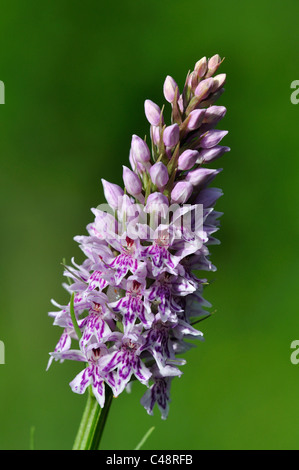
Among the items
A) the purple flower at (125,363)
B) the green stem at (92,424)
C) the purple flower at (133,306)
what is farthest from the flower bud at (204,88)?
the green stem at (92,424)

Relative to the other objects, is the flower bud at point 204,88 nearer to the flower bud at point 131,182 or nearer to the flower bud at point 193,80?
the flower bud at point 193,80

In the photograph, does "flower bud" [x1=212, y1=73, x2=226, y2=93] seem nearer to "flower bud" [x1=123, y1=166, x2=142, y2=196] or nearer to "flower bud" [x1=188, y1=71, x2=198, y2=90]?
"flower bud" [x1=188, y1=71, x2=198, y2=90]

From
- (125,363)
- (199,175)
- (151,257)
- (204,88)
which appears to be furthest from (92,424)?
(204,88)

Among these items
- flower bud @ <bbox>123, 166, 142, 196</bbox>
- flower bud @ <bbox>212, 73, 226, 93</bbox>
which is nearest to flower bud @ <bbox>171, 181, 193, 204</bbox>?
flower bud @ <bbox>123, 166, 142, 196</bbox>

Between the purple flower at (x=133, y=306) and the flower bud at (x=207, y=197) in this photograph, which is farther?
the flower bud at (x=207, y=197)

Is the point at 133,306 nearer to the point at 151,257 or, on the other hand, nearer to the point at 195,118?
the point at 151,257

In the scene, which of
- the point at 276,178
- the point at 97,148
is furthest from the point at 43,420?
the point at 276,178

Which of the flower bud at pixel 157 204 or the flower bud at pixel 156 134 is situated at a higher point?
the flower bud at pixel 156 134
